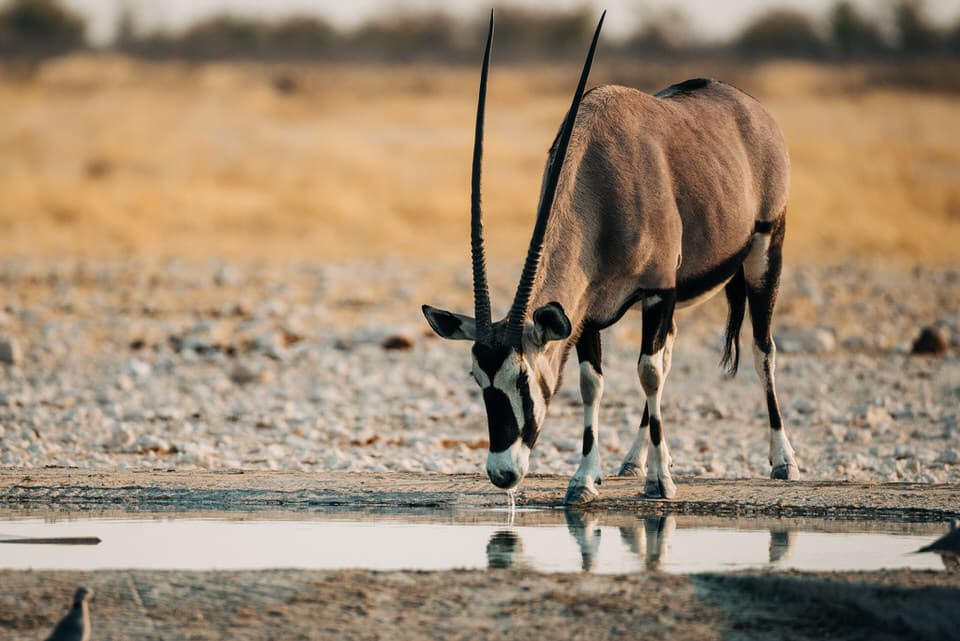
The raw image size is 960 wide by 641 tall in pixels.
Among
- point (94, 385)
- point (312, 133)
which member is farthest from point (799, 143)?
point (94, 385)

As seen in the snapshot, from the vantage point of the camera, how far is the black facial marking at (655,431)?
832 cm

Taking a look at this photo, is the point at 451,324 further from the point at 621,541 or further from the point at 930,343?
the point at 930,343

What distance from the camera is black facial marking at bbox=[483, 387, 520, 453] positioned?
7164mm

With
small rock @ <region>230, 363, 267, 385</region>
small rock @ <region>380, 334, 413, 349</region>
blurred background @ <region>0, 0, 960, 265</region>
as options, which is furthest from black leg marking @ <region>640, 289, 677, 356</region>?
blurred background @ <region>0, 0, 960, 265</region>

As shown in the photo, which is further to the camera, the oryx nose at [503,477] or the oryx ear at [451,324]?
the oryx ear at [451,324]

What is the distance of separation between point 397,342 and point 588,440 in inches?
262

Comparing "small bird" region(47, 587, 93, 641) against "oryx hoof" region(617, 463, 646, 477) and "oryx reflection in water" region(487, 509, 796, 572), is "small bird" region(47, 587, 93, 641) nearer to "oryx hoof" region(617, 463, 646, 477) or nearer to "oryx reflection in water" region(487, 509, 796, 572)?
"oryx reflection in water" region(487, 509, 796, 572)

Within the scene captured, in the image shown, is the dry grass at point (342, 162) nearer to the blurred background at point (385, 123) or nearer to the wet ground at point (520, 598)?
the blurred background at point (385, 123)

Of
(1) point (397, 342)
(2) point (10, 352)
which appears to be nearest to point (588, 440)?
(1) point (397, 342)

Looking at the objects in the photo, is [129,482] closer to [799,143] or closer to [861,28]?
[799,143]

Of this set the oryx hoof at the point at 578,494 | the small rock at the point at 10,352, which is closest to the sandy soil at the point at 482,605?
the oryx hoof at the point at 578,494

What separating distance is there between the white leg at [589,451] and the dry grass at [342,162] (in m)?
14.7

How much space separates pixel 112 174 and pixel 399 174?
5110 millimetres

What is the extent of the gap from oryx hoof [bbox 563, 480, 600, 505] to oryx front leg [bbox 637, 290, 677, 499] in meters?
0.33
